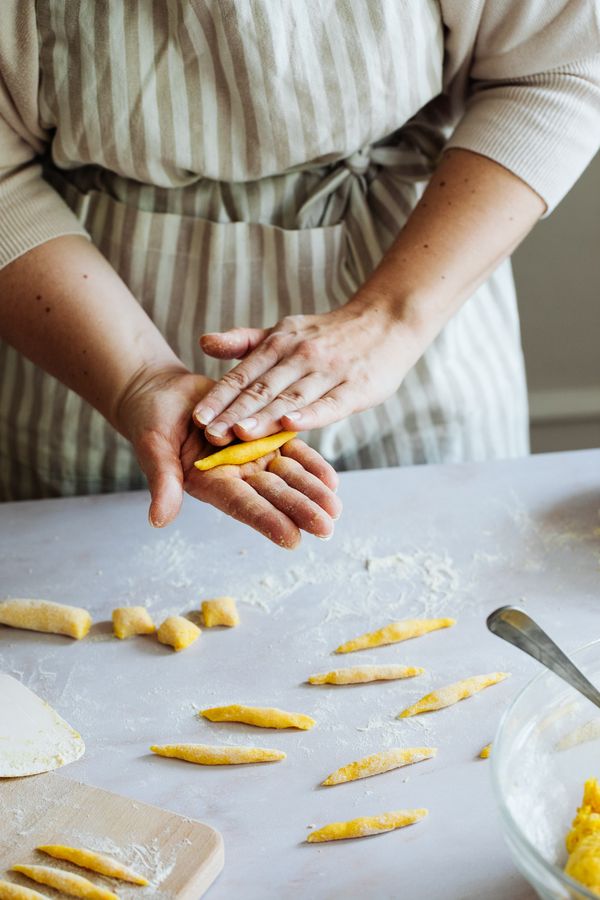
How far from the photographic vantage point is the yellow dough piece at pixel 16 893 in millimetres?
703

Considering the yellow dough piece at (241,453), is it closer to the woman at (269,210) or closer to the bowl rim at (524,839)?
the woman at (269,210)

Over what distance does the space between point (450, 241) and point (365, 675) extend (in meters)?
0.58

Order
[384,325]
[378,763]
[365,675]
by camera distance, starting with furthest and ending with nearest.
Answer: [384,325] → [365,675] → [378,763]

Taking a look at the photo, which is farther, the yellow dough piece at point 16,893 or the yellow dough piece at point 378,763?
the yellow dough piece at point 378,763

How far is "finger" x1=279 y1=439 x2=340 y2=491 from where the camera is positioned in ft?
3.35

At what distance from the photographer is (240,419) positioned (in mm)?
1060

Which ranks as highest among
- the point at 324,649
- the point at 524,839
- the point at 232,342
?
the point at 232,342

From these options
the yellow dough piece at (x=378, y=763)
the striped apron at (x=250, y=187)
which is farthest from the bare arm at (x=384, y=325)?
the yellow dough piece at (x=378, y=763)

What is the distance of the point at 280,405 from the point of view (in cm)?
107

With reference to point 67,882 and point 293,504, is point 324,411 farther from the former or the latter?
point 67,882

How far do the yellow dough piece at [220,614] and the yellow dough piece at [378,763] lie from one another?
0.25m

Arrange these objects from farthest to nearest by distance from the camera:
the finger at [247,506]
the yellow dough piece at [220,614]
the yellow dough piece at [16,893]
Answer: the yellow dough piece at [220,614] < the finger at [247,506] < the yellow dough piece at [16,893]

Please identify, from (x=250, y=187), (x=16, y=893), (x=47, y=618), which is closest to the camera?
(x=16, y=893)

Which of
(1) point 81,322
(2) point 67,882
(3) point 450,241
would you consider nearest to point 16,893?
(2) point 67,882
